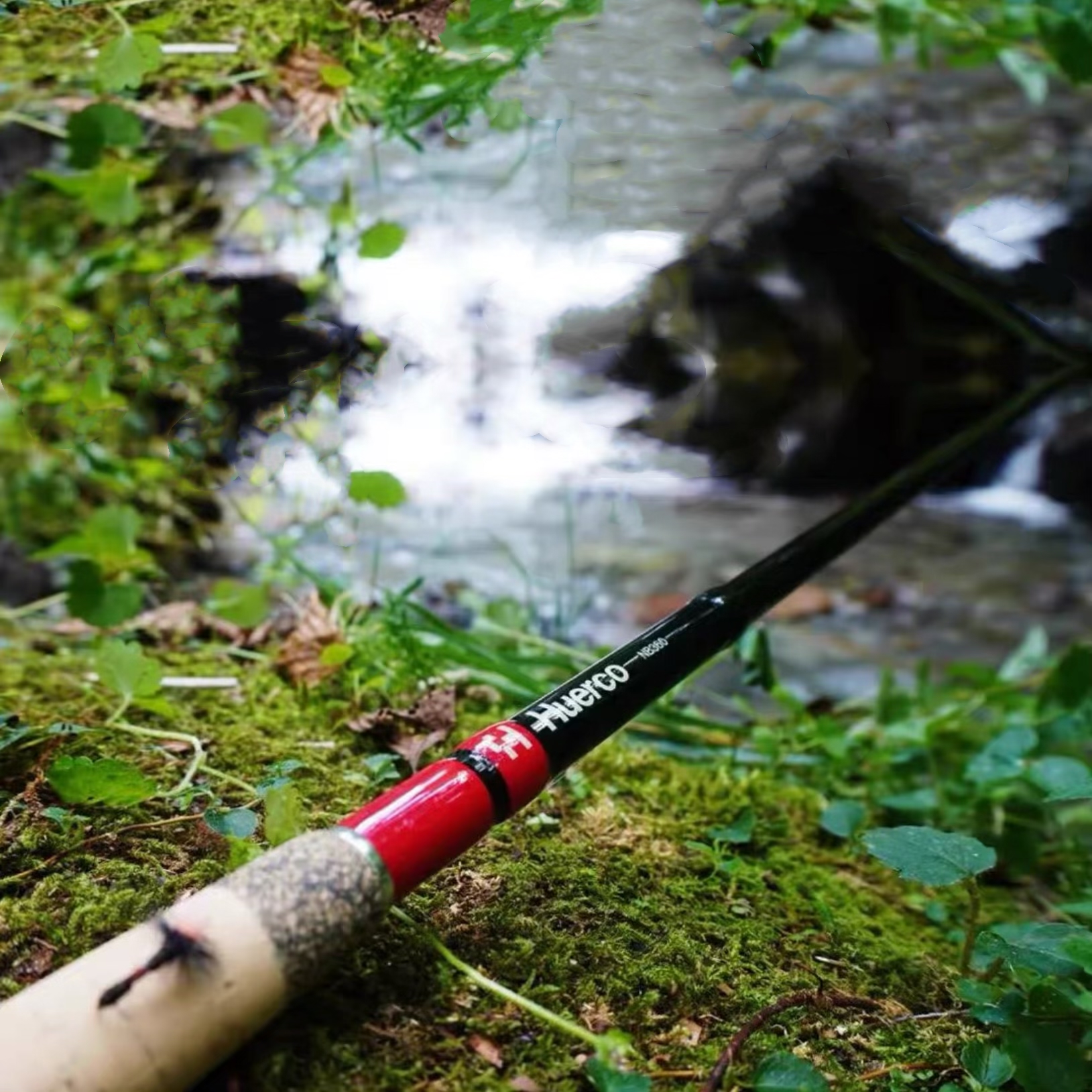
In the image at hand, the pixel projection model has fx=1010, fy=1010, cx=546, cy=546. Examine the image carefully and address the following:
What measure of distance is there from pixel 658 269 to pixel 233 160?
2.30ft

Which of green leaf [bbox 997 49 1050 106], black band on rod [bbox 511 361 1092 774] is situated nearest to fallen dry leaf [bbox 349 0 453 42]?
black band on rod [bbox 511 361 1092 774]

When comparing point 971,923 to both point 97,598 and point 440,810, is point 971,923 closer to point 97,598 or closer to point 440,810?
point 440,810

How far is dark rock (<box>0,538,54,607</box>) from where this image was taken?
1.39 m

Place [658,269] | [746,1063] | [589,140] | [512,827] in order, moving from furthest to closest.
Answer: [658,269], [589,140], [512,827], [746,1063]

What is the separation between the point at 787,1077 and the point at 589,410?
1228mm

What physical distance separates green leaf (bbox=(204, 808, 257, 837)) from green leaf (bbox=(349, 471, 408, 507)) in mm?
428

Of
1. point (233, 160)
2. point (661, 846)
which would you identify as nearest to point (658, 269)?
point (233, 160)

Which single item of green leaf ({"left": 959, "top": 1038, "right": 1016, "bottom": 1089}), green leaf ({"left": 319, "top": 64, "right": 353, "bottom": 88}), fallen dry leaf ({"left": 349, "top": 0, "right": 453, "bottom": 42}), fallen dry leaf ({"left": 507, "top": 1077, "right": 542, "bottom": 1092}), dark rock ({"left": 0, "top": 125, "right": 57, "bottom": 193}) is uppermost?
fallen dry leaf ({"left": 349, "top": 0, "right": 453, "bottom": 42})

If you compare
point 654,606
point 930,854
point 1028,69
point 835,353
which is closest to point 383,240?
point 654,606

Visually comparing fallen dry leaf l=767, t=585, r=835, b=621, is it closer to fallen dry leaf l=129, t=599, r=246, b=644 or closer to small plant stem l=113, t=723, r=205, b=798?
fallen dry leaf l=129, t=599, r=246, b=644

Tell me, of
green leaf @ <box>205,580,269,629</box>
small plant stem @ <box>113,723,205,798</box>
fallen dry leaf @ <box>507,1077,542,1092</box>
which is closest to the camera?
fallen dry leaf @ <box>507,1077,542,1092</box>

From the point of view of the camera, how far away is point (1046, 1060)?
0.64m

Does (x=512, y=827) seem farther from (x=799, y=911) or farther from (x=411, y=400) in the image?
(x=411, y=400)

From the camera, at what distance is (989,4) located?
1819mm
